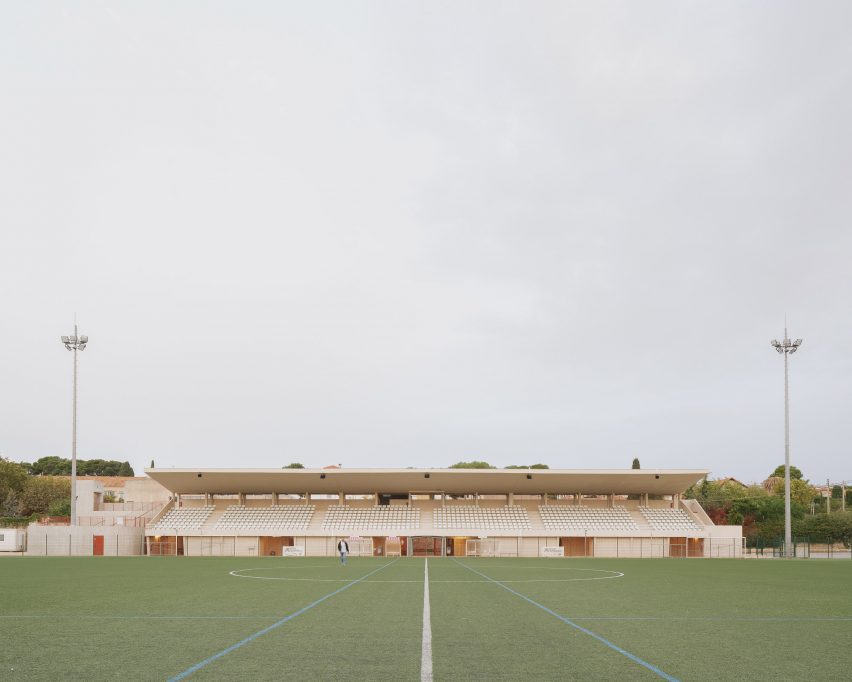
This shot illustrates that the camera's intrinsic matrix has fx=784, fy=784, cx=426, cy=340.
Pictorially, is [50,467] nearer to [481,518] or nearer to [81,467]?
[81,467]

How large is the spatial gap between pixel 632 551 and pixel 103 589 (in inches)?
1796

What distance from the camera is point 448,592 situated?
66.4 ft

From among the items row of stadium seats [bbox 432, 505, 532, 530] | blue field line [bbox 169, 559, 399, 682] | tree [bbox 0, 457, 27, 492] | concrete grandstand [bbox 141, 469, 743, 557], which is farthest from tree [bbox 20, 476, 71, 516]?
blue field line [bbox 169, 559, 399, 682]

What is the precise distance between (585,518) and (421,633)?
174ft

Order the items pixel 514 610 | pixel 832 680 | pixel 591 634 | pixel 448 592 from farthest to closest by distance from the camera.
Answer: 1. pixel 448 592
2. pixel 514 610
3. pixel 591 634
4. pixel 832 680

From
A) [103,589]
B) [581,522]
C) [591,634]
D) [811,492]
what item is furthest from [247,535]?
[811,492]

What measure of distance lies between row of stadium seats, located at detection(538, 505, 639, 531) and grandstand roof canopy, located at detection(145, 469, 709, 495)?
1.54 metres

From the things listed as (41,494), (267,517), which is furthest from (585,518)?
(41,494)

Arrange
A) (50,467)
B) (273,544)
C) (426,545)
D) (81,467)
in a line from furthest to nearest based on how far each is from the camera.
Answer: (81,467)
(50,467)
(426,545)
(273,544)

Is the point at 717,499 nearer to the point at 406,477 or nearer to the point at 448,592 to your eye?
the point at 406,477

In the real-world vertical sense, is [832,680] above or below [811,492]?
above

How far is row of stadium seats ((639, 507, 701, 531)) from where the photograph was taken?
6103 cm

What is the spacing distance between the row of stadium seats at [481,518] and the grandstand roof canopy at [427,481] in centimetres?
157

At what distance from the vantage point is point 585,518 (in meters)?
62.3
